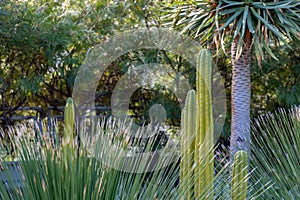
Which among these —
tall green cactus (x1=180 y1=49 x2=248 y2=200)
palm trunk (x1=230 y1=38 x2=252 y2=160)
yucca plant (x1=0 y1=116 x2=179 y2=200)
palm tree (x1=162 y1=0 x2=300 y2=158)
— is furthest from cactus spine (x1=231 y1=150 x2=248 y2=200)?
palm trunk (x1=230 y1=38 x2=252 y2=160)

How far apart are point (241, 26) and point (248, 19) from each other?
11cm

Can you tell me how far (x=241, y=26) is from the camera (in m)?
3.75

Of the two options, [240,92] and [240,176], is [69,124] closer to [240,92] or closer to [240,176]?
[240,176]

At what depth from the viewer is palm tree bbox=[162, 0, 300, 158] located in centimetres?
363

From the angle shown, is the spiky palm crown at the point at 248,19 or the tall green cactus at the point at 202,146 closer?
the tall green cactus at the point at 202,146

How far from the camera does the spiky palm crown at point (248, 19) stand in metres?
3.61

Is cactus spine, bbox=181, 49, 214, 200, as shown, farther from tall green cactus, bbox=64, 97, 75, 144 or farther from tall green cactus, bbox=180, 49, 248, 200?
tall green cactus, bbox=64, 97, 75, 144

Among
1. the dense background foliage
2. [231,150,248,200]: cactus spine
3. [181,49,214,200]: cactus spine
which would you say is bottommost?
[231,150,248,200]: cactus spine

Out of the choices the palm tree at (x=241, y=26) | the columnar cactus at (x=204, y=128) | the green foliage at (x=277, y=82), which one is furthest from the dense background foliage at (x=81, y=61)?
the columnar cactus at (x=204, y=128)

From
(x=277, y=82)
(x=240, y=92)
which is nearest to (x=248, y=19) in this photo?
(x=240, y=92)

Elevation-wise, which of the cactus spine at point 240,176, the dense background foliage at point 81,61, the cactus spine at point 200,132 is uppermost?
the dense background foliage at point 81,61

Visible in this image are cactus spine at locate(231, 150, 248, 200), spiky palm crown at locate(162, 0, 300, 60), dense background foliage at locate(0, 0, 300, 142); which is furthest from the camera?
dense background foliage at locate(0, 0, 300, 142)

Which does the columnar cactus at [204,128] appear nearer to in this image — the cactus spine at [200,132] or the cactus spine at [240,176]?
the cactus spine at [200,132]

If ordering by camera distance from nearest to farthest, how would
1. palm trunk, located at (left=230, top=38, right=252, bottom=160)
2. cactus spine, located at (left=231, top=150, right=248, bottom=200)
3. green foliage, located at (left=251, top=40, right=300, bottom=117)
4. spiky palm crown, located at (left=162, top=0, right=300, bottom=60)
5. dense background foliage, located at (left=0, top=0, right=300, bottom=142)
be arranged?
cactus spine, located at (left=231, top=150, right=248, bottom=200)
spiky palm crown, located at (left=162, top=0, right=300, bottom=60)
palm trunk, located at (left=230, top=38, right=252, bottom=160)
dense background foliage, located at (left=0, top=0, right=300, bottom=142)
green foliage, located at (left=251, top=40, right=300, bottom=117)
